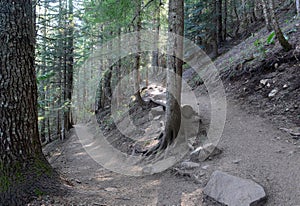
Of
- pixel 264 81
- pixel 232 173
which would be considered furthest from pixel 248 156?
pixel 264 81

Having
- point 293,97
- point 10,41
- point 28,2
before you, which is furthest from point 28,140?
point 293,97

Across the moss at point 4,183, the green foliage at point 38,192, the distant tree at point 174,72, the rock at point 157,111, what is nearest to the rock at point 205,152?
the distant tree at point 174,72

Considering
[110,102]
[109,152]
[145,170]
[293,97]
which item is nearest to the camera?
[145,170]

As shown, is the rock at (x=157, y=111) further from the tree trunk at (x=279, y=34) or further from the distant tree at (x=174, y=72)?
the tree trunk at (x=279, y=34)

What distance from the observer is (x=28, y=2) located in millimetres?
3918

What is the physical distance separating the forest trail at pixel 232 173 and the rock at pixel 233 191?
0.19m

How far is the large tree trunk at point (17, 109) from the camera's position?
11.5ft

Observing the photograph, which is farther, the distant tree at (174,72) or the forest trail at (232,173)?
the distant tree at (174,72)

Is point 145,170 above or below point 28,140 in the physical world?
below

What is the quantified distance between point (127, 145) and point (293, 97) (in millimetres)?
6557

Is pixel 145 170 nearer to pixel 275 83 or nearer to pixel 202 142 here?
pixel 202 142

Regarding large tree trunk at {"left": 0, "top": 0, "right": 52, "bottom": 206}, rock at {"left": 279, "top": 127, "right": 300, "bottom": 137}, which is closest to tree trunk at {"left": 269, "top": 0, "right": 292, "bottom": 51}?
rock at {"left": 279, "top": 127, "right": 300, "bottom": 137}

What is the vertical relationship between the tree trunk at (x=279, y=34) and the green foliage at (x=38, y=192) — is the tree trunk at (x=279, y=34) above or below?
above

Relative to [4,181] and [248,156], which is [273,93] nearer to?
[248,156]
